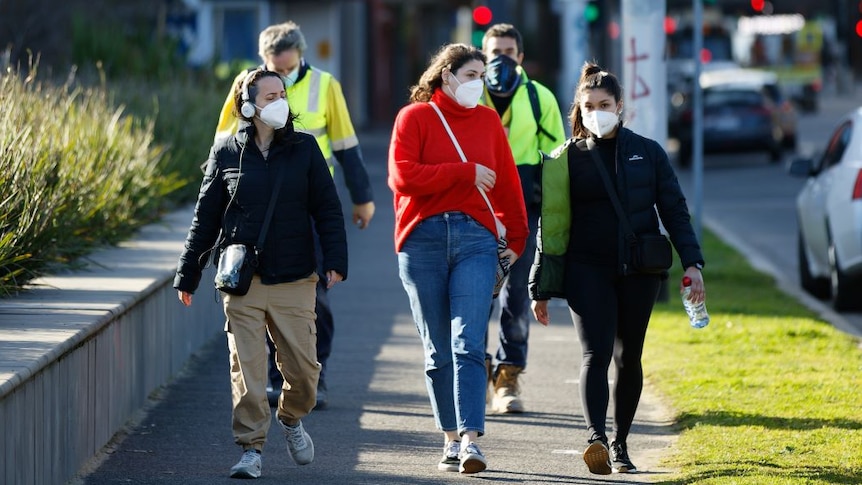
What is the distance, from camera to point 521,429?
8.12 metres

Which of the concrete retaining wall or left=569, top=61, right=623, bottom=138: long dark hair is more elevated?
left=569, top=61, right=623, bottom=138: long dark hair

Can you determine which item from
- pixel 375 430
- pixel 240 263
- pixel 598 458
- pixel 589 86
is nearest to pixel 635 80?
pixel 375 430

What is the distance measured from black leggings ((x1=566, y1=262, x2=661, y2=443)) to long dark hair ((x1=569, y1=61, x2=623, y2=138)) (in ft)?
1.93

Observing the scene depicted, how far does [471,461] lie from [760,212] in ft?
51.1

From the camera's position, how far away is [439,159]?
6961 millimetres

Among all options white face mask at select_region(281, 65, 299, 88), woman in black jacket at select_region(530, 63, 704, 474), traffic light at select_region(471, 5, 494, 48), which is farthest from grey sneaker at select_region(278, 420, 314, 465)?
traffic light at select_region(471, 5, 494, 48)

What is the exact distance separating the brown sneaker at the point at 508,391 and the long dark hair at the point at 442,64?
6.30ft

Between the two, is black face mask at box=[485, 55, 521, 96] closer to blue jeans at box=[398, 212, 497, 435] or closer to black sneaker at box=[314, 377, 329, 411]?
blue jeans at box=[398, 212, 497, 435]

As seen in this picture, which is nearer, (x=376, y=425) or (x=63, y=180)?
(x=376, y=425)

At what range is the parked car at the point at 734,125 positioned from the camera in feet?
102

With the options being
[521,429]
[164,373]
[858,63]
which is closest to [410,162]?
[521,429]

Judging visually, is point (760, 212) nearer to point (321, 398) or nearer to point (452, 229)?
point (321, 398)

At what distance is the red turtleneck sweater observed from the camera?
691 centimetres

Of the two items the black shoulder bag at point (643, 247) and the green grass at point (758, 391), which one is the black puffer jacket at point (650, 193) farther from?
the green grass at point (758, 391)
